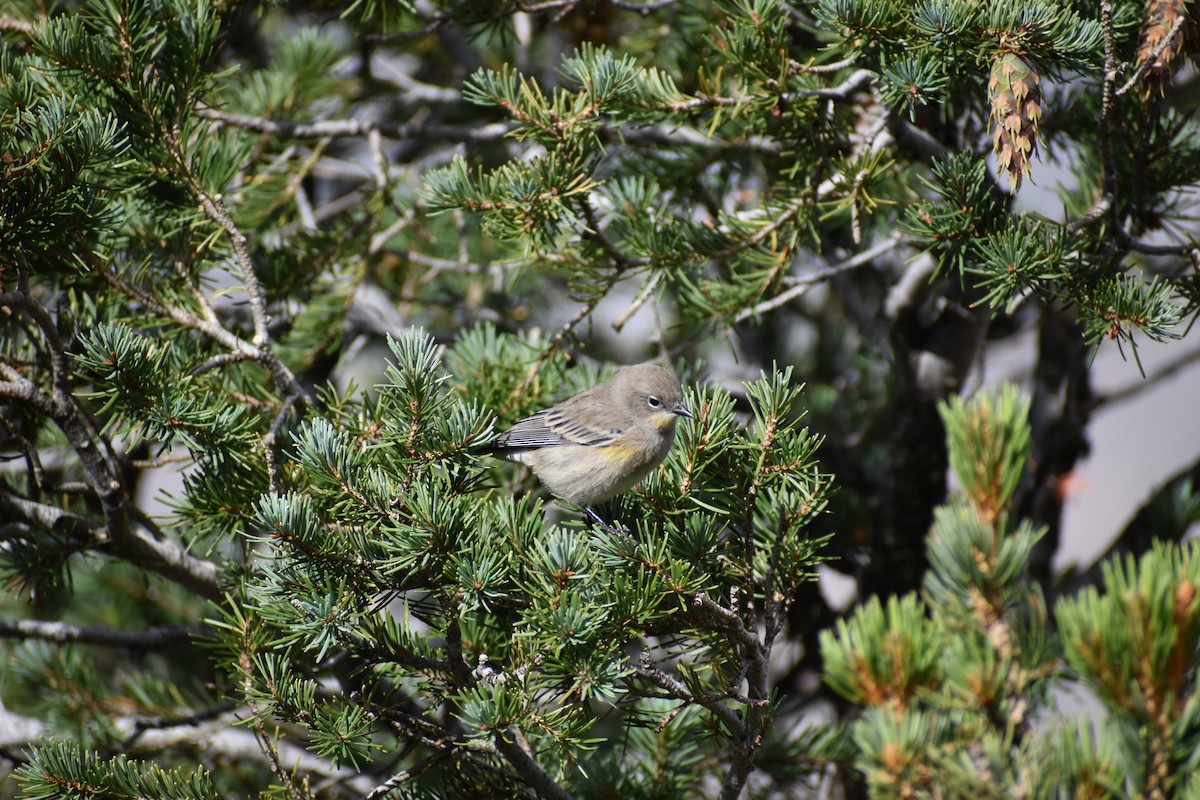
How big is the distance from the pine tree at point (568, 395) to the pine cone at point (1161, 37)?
0.01 metres

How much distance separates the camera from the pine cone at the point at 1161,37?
2.33 meters

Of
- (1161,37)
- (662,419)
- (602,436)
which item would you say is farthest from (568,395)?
(1161,37)

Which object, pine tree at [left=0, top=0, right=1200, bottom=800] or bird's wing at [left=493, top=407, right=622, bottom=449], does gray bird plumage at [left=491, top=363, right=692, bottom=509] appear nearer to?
bird's wing at [left=493, top=407, right=622, bottom=449]

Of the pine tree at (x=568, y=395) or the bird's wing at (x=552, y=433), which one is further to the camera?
the bird's wing at (x=552, y=433)

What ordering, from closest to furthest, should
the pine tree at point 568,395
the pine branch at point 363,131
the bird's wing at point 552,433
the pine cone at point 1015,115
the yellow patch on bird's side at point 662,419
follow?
the pine tree at point 568,395 < the pine cone at point 1015,115 < the bird's wing at point 552,433 < the pine branch at point 363,131 < the yellow patch on bird's side at point 662,419

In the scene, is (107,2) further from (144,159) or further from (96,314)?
(96,314)

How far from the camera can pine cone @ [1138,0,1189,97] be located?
7.64ft

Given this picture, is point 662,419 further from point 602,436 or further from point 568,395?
point 568,395

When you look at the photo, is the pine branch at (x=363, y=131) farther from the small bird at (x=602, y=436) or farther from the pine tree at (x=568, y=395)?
the small bird at (x=602, y=436)

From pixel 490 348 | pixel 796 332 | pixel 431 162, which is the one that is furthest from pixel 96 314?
pixel 796 332

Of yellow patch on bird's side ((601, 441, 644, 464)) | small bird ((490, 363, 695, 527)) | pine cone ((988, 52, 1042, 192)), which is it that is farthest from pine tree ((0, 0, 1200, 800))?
yellow patch on bird's side ((601, 441, 644, 464))

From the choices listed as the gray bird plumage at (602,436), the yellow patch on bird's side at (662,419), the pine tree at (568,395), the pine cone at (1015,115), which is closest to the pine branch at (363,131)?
the pine tree at (568,395)

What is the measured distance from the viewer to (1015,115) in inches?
91.3

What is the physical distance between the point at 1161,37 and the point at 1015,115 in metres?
0.42
